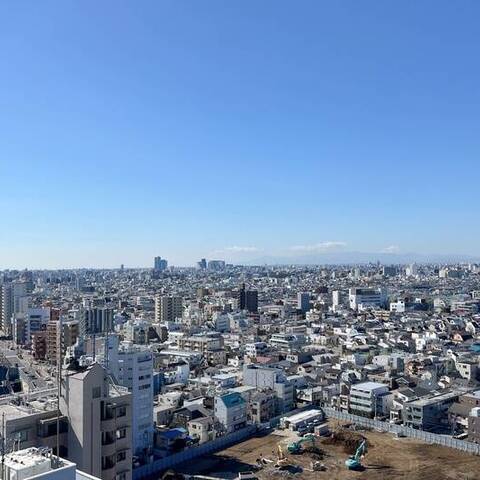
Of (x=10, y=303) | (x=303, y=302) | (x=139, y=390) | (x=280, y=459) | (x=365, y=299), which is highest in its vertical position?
(x=10, y=303)

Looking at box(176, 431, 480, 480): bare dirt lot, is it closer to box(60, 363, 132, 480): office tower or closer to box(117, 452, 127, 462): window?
box(117, 452, 127, 462): window

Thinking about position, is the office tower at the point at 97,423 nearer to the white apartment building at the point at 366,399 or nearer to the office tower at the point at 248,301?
the white apartment building at the point at 366,399

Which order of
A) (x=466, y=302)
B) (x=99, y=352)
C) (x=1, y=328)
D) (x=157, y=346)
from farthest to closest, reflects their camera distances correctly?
(x=466, y=302) → (x=1, y=328) → (x=157, y=346) → (x=99, y=352)

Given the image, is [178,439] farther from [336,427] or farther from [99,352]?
[336,427]

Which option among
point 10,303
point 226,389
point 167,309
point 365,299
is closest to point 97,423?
point 226,389

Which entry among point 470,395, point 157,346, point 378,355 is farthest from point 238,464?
point 157,346

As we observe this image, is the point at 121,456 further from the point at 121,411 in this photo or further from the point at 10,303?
the point at 10,303
